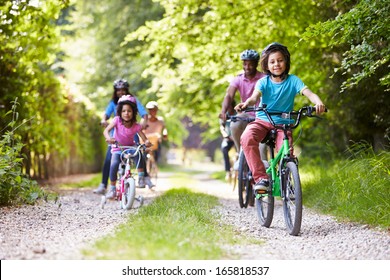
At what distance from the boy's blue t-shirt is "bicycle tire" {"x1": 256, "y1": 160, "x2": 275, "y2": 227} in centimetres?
74

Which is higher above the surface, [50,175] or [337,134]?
[337,134]

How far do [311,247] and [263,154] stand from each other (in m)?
2.96

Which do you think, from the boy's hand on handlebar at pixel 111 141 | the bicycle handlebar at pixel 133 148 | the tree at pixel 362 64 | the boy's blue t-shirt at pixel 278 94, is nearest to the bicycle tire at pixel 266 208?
the boy's blue t-shirt at pixel 278 94

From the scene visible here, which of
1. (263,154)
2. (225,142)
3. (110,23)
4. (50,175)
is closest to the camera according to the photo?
(263,154)

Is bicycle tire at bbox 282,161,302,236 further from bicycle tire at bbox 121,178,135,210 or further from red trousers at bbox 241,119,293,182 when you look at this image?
bicycle tire at bbox 121,178,135,210

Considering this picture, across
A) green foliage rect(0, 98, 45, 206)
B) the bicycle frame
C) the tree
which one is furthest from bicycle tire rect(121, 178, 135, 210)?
the tree

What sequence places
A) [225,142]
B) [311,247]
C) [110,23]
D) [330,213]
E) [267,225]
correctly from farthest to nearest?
[110,23] → [225,142] → [330,213] → [267,225] → [311,247]

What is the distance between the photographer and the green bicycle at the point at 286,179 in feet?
18.0

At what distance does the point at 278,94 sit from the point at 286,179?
36.8 inches

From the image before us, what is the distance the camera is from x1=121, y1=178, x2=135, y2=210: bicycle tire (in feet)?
24.5

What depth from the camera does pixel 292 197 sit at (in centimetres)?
570

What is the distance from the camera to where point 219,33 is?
1187 cm
